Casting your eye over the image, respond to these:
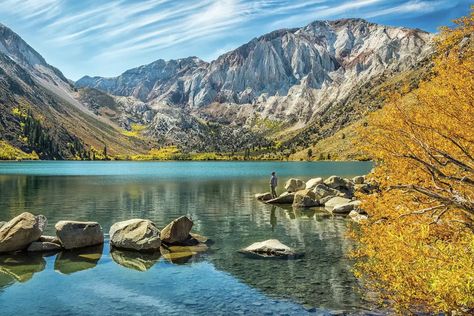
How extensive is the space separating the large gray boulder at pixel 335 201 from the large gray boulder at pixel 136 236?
35024mm

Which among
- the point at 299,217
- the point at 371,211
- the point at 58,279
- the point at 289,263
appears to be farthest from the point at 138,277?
the point at 299,217

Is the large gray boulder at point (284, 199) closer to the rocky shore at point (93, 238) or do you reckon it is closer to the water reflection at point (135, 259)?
the rocky shore at point (93, 238)

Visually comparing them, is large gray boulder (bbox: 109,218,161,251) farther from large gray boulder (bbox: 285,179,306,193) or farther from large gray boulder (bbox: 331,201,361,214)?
large gray boulder (bbox: 285,179,306,193)

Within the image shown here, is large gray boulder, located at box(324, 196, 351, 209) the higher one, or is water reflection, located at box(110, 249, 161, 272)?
large gray boulder, located at box(324, 196, 351, 209)

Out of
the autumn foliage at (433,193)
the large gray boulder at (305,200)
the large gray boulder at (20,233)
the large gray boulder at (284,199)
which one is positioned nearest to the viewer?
the autumn foliage at (433,193)

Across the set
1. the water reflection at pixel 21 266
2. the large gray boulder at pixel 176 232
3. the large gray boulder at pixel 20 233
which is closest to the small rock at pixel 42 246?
the large gray boulder at pixel 20 233

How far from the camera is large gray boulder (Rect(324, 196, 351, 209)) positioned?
2511 inches

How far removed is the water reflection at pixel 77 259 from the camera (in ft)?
98.7

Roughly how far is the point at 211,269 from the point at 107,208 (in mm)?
36712

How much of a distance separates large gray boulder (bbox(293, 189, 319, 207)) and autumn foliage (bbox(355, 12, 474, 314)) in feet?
132

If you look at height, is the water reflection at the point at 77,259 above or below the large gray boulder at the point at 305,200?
below

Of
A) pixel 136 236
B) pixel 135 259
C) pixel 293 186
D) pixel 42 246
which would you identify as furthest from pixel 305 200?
pixel 42 246

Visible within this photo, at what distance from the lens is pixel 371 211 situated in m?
23.4

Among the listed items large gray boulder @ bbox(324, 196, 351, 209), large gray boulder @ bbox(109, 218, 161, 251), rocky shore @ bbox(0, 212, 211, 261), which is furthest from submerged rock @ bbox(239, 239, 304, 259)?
large gray boulder @ bbox(324, 196, 351, 209)
